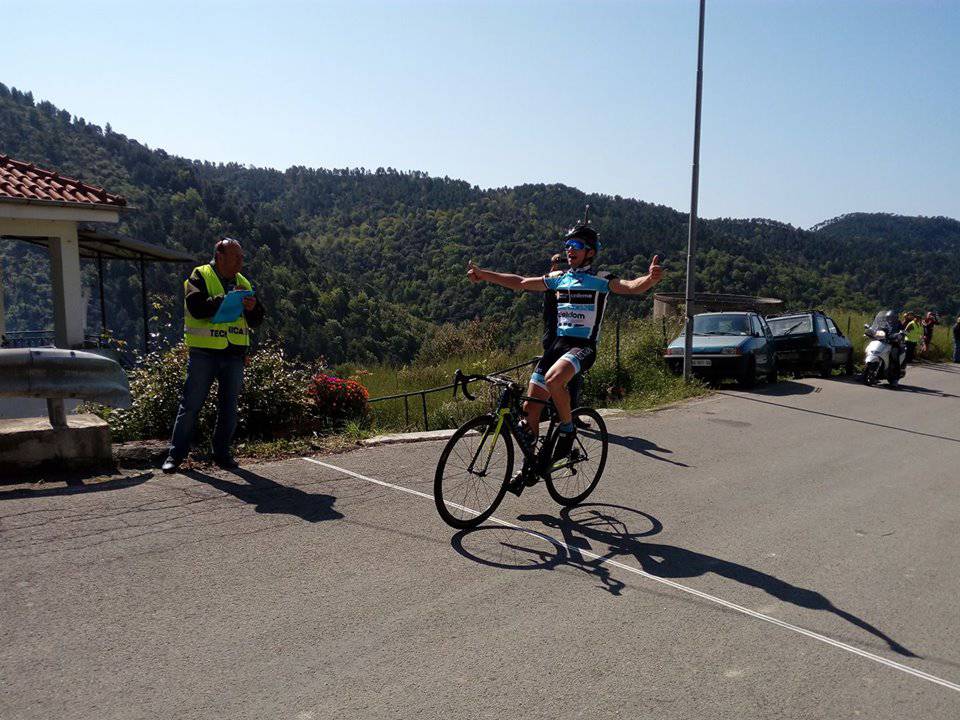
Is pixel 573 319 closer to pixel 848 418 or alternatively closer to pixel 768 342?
pixel 848 418

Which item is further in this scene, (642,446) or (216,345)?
(642,446)

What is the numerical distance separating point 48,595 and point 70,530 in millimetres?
1006

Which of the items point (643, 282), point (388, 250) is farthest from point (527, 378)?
point (388, 250)

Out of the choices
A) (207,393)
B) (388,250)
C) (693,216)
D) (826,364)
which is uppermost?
(388,250)

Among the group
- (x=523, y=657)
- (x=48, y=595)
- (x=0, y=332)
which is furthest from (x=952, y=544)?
(x=0, y=332)

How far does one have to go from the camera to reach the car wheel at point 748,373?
48.4 feet

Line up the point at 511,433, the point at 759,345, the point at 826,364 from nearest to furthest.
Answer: the point at 511,433
the point at 759,345
the point at 826,364

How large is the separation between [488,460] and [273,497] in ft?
5.51

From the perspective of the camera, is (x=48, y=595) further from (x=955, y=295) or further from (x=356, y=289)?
(x=955, y=295)

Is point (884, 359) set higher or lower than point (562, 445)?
lower

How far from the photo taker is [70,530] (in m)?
4.84

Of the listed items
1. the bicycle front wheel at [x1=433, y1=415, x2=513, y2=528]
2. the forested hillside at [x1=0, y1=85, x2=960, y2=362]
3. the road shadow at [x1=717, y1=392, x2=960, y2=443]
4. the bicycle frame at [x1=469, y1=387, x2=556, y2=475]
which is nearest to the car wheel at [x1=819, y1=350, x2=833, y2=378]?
the road shadow at [x1=717, y1=392, x2=960, y2=443]

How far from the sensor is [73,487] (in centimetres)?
570

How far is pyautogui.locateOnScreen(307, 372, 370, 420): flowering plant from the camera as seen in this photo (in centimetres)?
863
